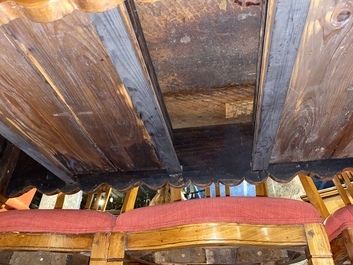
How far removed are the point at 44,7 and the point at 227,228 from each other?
35.8 inches

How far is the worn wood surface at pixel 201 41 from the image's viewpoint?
1.12 metres

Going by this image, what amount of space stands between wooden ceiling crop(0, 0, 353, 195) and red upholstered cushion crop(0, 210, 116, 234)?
1.18ft

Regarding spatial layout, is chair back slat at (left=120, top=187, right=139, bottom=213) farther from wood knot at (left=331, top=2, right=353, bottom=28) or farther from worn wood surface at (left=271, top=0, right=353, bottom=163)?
wood knot at (left=331, top=2, right=353, bottom=28)

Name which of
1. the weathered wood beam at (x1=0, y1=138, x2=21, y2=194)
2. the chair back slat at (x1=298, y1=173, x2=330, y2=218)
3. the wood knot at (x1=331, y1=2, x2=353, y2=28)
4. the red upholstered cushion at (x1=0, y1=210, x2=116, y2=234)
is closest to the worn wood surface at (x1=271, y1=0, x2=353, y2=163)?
the wood knot at (x1=331, y1=2, x2=353, y2=28)

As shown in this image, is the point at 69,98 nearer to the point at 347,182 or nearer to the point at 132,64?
the point at 132,64

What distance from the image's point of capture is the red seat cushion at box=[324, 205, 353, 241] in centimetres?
116

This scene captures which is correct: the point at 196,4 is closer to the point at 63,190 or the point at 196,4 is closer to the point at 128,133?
the point at 128,133

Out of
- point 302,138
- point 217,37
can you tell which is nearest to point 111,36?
point 217,37

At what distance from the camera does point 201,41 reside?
125 centimetres

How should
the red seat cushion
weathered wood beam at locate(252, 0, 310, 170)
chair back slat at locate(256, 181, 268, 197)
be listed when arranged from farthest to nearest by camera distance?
chair back slat at locate(256, 181, 268, 197) < the red seat cushion < weathered wood beam at locate(252, 0, 310, 170)

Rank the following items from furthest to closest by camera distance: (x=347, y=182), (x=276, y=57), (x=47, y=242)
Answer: (x=347, y=182) → (x=47, y=242) → (x=276, y=57)

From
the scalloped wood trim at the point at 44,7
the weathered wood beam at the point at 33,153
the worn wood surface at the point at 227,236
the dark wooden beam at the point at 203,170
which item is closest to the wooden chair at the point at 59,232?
the worn wood surface at the point at 227,236

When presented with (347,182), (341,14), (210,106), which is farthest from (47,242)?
(347,182)

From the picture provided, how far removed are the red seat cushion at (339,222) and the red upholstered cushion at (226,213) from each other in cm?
15
